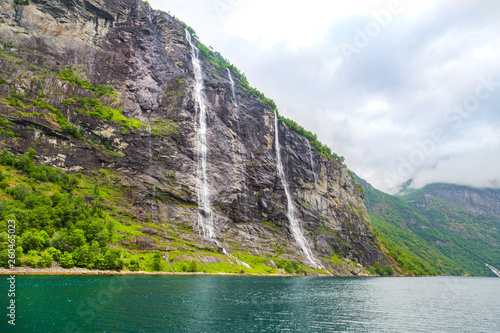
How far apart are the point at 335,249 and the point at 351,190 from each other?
55.0 m

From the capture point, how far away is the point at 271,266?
113875mm

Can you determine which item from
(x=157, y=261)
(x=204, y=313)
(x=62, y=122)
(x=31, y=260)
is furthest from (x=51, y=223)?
(x=204, y=313)

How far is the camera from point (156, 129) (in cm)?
12825

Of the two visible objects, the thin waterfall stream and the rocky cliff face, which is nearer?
the rocky cliff face

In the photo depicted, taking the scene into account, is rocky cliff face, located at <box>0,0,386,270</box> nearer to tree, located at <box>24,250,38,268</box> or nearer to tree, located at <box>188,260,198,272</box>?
tree, located at <box>188,260,198,272</box>

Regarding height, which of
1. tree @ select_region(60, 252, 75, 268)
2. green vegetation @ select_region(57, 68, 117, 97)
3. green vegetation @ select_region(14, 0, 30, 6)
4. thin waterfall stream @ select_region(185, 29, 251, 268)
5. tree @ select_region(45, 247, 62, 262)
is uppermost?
green vegetation @ select_region(14, 0, 30, 6)

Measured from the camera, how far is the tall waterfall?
372 feet

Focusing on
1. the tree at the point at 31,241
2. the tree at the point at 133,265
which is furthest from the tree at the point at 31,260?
the tree at the point at 133,265

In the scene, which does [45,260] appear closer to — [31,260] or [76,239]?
[31,260]

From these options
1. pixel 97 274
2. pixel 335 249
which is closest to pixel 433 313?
pixel 97 274

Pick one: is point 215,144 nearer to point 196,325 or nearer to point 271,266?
point 271,266

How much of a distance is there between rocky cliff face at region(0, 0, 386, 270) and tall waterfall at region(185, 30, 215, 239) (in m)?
2.71

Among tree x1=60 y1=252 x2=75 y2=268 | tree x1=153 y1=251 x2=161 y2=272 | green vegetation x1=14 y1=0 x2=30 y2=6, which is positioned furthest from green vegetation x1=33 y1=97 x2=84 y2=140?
tree x1=60 y1=252 x2=75 y2=268

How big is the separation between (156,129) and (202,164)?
2618cm
